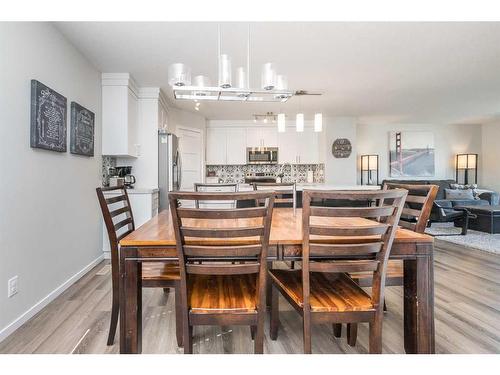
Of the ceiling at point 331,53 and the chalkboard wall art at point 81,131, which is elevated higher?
the ceiling at point 331,53

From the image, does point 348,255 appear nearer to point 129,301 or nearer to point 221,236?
point 221,236

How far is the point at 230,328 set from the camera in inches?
80.6

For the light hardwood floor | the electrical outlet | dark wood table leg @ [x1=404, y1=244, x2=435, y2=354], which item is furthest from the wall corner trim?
dark wood table leg @ [x1=404, y1=244, x2=435, y2=354]

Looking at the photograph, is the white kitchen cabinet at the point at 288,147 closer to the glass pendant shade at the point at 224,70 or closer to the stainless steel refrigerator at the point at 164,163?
the stainless steel refrigerator at the point at 164,163

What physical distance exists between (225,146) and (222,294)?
18.6ft

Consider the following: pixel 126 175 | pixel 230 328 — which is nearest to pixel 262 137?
pixel 126 175

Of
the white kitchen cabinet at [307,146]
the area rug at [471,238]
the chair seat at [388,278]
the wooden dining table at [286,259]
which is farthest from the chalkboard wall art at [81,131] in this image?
the area rug at [471,238]

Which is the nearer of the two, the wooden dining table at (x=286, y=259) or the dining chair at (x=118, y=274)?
the wooden dining table at (x=286, y=259)

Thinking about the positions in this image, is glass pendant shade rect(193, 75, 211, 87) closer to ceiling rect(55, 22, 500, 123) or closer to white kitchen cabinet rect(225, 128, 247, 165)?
ceiling rect(55, 22, 500, 123)

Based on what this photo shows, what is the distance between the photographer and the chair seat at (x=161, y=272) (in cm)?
171

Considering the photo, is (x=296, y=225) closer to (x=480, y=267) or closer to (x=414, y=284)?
(x=414, y=284)

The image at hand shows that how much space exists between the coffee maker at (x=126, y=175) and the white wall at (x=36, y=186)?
0.82 meters

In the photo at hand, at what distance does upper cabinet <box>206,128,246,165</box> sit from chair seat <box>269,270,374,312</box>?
208 inches
